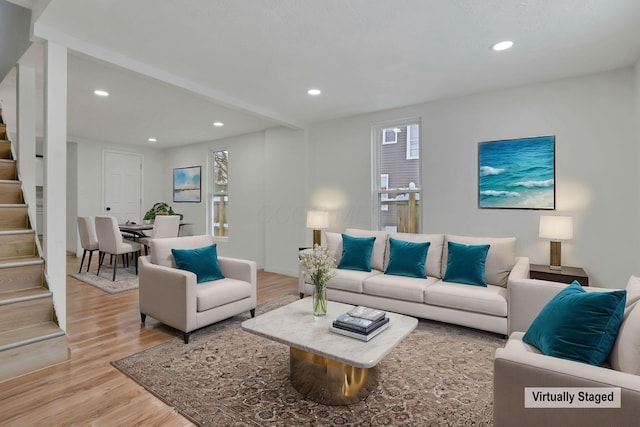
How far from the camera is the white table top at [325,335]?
1.80 metres

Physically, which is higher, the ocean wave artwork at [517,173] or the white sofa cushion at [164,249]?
the ocean wave artwork at [517,173]

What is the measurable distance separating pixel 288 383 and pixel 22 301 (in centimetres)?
208

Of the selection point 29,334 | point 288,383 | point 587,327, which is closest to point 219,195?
point 29,334

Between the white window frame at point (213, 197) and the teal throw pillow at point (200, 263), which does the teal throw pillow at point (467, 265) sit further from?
the white window frame at point (213, 197)

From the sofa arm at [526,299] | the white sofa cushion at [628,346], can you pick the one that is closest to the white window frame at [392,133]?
the sofa arm at [526,299]

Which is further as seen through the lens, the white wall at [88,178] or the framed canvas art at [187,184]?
the framed canvas art at [187,184]

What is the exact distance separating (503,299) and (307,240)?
3219 millimetres

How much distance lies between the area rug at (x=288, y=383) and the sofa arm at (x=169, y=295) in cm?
21

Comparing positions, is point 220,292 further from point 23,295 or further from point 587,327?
point 587,327

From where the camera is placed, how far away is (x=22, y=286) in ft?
8.68

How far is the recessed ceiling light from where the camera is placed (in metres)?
2.73

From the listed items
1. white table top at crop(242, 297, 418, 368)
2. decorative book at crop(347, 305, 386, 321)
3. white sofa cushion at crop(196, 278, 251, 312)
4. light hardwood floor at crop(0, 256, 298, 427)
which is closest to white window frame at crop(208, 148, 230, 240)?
light hardwood floor at crop(0, 256, 298, 427)

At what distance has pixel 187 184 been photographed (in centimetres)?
753

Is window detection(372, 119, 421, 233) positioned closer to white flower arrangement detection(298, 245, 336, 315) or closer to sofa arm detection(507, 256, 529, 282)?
sofa arm detection(507, 256, 529, 282)
